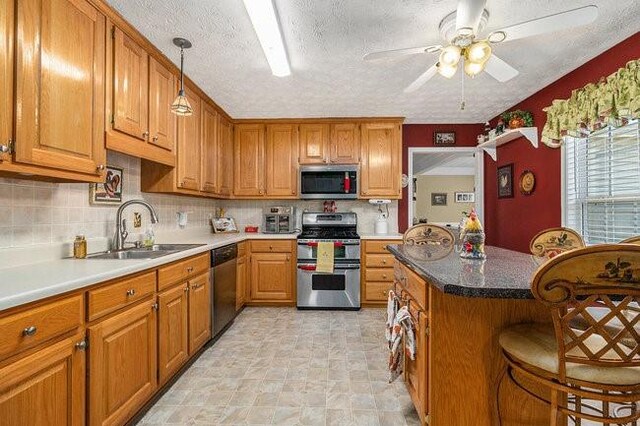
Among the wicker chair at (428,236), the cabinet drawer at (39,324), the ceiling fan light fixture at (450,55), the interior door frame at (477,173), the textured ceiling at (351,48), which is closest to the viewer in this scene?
the cabinet drawer at (39,324)

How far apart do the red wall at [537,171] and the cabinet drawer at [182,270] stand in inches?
125

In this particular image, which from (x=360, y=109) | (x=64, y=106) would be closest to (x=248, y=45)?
(x=64, y=106)

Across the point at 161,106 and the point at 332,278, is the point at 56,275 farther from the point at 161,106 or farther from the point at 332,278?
the point at 332,278

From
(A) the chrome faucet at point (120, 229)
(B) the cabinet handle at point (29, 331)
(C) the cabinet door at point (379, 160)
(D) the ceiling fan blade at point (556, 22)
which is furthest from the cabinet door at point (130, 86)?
(C) the cabinet door at point (379, 160)

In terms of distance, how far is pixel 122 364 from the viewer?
1549 mm

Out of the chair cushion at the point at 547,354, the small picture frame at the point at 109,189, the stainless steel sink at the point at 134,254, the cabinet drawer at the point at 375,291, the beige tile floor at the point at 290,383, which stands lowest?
the beige tile floor at the point at 290,383

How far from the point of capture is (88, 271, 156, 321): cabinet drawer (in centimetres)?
136

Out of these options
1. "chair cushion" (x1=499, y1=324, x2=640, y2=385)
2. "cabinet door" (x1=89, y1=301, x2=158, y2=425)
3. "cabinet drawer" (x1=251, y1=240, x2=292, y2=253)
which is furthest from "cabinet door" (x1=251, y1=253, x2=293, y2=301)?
"chair cushion" (x1=499, y1=324, x2=640, y2=385)

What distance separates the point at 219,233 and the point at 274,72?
222 centimetres

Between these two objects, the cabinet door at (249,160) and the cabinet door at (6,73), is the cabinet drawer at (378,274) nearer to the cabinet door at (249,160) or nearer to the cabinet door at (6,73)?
the cabinet door at (249,160)

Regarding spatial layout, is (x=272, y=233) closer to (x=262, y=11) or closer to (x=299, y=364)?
(x=299, y=364)

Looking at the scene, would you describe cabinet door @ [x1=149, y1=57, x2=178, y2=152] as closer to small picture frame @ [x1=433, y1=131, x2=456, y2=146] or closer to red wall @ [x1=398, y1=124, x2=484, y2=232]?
red wall @ [x1=398, y1=124, x2=484, y2=232]

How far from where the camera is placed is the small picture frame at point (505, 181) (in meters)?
3.60

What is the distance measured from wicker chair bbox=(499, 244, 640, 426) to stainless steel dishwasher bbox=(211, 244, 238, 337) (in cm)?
226
